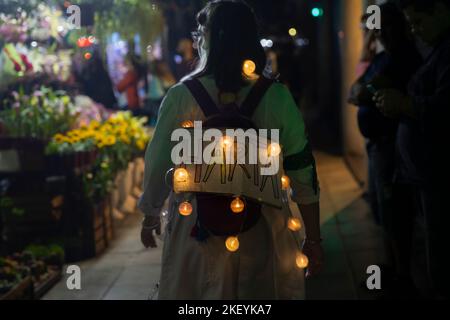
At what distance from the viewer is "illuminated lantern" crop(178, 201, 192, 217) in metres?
2.99

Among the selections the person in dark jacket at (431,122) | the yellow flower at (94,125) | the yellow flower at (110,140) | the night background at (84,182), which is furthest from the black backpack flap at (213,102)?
the yellow flower at (94,125)

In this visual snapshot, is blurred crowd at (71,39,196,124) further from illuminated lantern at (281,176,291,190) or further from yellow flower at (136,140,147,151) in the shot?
illuminated lantern at (281,176,291,190)

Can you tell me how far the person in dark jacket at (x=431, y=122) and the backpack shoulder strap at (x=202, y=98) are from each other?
1.42 m

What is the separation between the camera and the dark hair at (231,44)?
305cm

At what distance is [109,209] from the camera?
7730 mm

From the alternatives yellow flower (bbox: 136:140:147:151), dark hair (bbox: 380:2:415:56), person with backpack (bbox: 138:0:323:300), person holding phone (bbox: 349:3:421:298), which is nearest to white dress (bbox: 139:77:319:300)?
person with backpack (bbox: 138:0:323:300)

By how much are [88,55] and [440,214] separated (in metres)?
6.43

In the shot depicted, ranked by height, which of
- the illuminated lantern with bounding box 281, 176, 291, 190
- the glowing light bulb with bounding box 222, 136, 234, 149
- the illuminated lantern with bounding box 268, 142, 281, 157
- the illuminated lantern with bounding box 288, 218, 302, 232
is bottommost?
the illuminated lantern with bounding box 288, 218, 302, 232

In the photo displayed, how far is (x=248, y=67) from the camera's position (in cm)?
307

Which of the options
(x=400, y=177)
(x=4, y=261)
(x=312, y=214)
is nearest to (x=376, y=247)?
(x=400, y=177)

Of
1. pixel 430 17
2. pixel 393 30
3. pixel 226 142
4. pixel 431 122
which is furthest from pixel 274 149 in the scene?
pixel 393 30

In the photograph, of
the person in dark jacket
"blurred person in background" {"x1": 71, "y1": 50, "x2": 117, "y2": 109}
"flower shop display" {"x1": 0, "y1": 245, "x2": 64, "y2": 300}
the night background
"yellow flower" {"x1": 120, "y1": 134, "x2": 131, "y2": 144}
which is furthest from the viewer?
"blurred person in background" {"x1": 71, "y1": 50, "x2": 117, "y2": 109}

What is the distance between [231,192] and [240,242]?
0.20m

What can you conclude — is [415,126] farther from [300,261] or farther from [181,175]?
[181,175]
